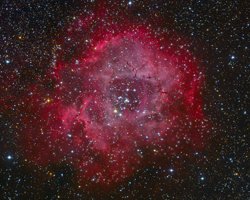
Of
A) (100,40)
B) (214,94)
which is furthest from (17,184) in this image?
(214,94)

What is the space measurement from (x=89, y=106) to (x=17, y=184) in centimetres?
39

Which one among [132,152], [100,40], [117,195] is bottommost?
[117,195]

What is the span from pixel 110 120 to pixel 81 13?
0.38m

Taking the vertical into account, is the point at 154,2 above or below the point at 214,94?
above

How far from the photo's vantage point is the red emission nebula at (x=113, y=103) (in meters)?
0.42

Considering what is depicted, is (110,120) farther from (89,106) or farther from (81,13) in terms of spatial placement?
(81,13)

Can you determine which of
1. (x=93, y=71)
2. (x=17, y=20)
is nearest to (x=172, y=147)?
(x=93, y=71)

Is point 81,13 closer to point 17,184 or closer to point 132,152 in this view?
point 132,152

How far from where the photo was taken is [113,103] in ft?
1.40

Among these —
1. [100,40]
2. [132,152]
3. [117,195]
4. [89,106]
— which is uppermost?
[100,40]

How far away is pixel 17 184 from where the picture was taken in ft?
1.45

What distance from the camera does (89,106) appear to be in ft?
1.40

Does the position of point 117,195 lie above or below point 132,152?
Answer: below

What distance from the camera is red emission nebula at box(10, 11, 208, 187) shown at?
1.38 ft
